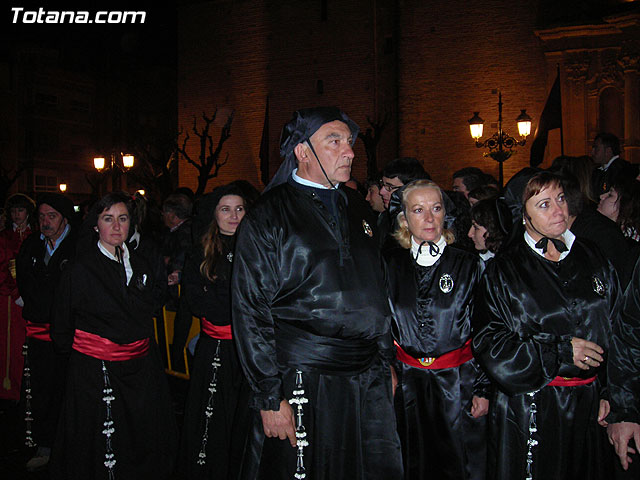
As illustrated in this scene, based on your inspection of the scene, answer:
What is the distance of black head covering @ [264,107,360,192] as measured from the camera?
3.44 meters

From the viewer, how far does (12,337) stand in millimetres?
7344

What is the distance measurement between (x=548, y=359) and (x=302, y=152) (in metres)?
1.72

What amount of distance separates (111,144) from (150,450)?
4021 centimetres

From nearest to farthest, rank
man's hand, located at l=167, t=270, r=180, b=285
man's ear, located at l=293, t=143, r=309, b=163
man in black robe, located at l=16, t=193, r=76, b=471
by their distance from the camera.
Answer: man's ear, located at l=293, t=143, r=309, b=163
man in black robe, located at l=16, t=193, r=76, b=471
man's hand, located at l=167, t=270, r=180, b=285

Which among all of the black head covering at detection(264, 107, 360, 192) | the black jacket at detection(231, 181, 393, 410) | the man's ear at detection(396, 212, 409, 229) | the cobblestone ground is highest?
the black head covering at detection(264, 107, 360, 192)

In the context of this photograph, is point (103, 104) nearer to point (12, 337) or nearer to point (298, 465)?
point (12, 337)

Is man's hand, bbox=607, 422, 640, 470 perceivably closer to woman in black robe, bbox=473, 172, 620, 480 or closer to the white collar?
woman in black robe, bbox=473, 172, 620, 480

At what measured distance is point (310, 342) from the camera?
321 centimetres

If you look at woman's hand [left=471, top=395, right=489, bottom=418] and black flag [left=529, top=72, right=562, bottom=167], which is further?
black flag [left=529, top=72, right=562, bottom=167]

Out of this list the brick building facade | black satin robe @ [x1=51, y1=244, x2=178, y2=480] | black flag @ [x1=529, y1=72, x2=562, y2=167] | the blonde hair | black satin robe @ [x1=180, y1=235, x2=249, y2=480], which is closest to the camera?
the blonde hair

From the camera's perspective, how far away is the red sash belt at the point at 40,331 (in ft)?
19.1

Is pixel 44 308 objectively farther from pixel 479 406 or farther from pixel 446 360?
pixel 479 406

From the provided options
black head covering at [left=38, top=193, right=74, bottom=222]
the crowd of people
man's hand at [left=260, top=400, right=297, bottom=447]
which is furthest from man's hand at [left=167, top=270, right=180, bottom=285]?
man's hand at [left=260, top=400, right=297, bottom=447]

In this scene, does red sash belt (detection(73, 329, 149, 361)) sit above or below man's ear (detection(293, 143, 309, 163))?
below
